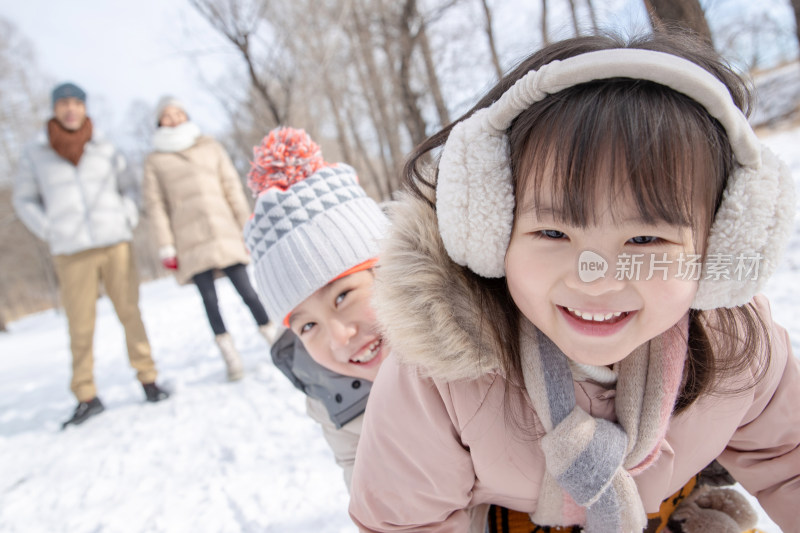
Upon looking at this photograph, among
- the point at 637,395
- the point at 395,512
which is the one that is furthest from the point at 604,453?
the point at 395,512

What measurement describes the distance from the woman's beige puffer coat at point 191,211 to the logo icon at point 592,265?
2792 mm

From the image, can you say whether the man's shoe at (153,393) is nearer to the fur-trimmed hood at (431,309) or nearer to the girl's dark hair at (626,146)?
the fur-trimmed hood at (431,309)

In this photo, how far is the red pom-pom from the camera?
149 centimetres

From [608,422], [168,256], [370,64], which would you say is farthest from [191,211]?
[370,64]

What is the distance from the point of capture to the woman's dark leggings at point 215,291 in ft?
9.96

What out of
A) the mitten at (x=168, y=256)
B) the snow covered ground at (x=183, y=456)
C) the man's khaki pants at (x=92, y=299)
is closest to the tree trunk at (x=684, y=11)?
the snow covered ground at (x=183, y=456)

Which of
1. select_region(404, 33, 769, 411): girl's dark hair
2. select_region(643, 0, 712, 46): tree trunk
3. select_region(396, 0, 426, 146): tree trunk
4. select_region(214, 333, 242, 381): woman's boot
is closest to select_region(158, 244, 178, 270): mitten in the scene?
select_region(214, 333, 242, 381): woman's boot

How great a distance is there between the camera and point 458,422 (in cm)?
84

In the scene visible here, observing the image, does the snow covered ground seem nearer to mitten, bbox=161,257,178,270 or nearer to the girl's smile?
mitten, bbox=161,257,178,270

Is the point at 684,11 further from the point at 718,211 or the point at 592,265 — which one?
the point at 592,265

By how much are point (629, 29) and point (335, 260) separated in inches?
38.1

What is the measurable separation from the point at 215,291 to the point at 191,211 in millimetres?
601

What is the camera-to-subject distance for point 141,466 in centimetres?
237

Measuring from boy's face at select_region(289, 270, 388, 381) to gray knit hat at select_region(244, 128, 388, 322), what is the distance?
4 cm
